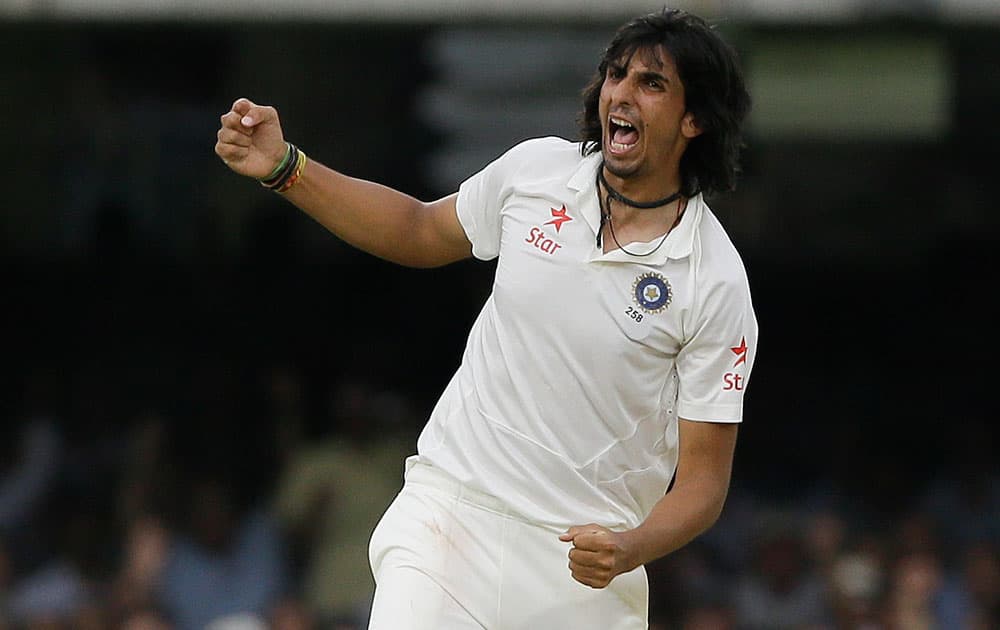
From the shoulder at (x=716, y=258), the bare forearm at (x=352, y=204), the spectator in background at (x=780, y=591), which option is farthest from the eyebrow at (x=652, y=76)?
the spectator in background at (x=780, y=591)

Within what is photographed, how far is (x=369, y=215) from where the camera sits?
4445 millimetres

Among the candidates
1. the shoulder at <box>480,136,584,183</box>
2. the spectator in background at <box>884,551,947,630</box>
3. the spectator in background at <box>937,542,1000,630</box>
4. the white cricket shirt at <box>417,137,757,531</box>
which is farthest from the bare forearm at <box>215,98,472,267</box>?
the spectator in background at <box>937,542,1000,630</box>

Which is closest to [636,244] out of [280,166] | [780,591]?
[280,166]

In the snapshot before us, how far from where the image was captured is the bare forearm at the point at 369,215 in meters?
4.43

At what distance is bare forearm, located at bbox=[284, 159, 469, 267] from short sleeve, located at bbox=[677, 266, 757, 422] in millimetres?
667

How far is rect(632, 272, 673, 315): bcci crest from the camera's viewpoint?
13.5 feet

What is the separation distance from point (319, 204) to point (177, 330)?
545 centimetres

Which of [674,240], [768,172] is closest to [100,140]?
[768,172]

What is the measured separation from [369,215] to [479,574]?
0.90 m

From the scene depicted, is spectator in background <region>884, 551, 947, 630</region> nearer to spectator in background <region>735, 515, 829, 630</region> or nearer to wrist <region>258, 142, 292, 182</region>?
spectator in background <region>735, 515, 829, 630</region>

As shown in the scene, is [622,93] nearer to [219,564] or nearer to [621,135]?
[621,135]

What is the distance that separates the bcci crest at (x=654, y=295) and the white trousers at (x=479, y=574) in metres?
0.54

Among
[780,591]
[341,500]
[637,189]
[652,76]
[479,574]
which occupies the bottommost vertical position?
[780,591]

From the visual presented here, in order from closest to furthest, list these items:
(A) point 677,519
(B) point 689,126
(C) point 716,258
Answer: (A) point 677,519 < (C) point 716,258 < (B) point 689,126
